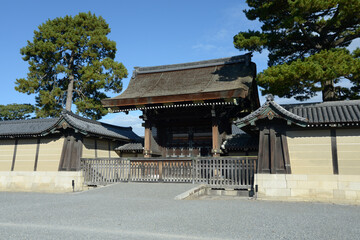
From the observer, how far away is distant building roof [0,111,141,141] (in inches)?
583

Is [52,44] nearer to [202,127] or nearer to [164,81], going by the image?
[164,81]

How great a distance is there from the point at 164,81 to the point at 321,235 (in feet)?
47.1

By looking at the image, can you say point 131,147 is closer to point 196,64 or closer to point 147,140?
point 147,140

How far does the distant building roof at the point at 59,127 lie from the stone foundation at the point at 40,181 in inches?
87.3

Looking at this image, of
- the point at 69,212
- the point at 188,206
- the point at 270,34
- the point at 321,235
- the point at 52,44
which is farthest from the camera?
the point at 52,44

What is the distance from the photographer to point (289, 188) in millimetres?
11227

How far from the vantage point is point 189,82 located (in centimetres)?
1728

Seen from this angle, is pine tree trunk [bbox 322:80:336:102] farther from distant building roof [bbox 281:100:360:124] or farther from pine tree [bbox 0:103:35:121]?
pine tree [bbox 0:103:35:121]

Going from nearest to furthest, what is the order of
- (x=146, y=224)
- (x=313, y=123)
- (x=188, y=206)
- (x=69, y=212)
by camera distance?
(x=146, y=224), (x=69, y=212), (x=188, y=206), (x=313, y=123)

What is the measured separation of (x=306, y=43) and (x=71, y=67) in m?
20.3

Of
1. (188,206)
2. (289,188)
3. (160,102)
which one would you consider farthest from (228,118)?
(188,206)

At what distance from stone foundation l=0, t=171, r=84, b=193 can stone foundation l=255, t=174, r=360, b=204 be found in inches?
370

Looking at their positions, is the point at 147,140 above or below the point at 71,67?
below

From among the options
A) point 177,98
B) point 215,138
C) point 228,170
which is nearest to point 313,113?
point 228,170
